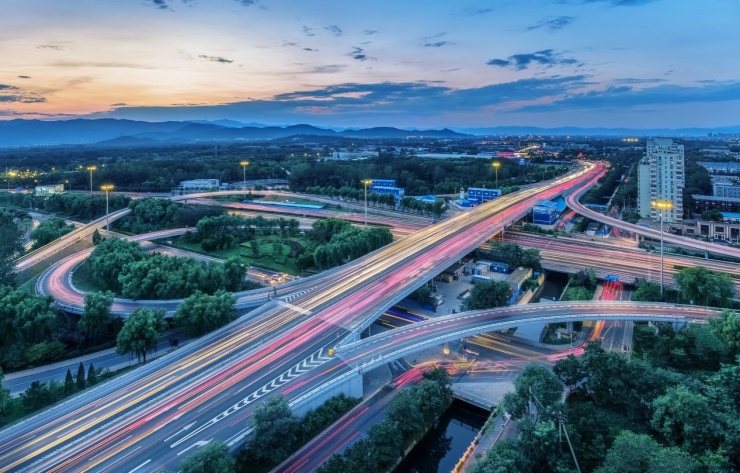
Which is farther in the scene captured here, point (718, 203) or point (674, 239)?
point (718, 203)

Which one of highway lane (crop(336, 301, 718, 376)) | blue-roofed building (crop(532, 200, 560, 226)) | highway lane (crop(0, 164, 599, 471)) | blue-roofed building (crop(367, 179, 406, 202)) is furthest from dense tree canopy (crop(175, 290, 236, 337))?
blue-roofed building (crop(367, 179, 406, 202))

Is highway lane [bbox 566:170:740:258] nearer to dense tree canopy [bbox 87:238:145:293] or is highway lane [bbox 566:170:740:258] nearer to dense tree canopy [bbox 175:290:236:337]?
dense tree canopy [bbox 175:290:236:337]

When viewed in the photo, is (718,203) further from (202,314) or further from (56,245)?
(56,245)

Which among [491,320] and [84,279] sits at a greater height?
[491,320]

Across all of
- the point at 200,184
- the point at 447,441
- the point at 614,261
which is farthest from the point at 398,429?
the point at 200,184

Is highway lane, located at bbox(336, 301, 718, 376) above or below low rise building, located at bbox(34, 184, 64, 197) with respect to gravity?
below

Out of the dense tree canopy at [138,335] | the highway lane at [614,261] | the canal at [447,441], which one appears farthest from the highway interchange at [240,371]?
the highway lane at [614,261]

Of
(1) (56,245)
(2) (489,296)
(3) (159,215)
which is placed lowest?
(2) (489,296)
